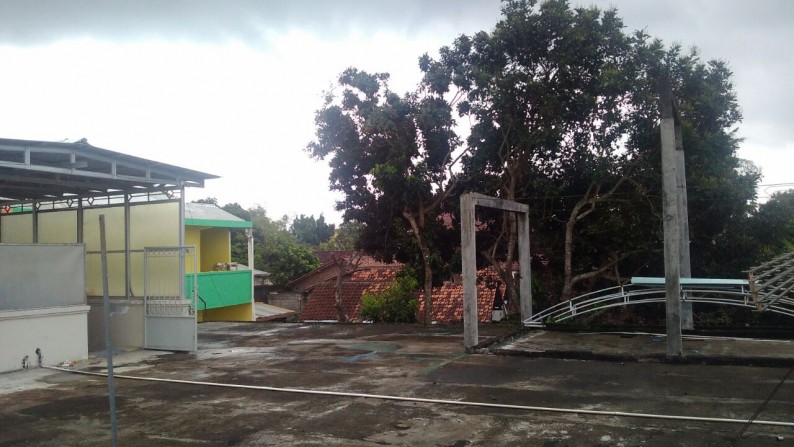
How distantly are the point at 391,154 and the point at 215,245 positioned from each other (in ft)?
35.9

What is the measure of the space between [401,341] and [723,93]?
10509mm

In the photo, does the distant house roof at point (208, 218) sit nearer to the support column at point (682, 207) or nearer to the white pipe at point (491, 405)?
the white pipe at point (491, 405)

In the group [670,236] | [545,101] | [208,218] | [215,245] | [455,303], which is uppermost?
[545,101]

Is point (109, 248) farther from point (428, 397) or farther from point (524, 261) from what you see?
point (524, 261)

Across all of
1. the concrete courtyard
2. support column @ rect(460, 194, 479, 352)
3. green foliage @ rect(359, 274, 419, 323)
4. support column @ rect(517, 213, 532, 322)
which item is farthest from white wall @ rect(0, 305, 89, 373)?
green foliage @ rect(359, 274, 419, 323)

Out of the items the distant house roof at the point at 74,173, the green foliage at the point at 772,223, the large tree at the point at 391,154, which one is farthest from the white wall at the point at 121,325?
the green foliage at the point at 772,223

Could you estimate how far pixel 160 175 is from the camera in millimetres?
13125

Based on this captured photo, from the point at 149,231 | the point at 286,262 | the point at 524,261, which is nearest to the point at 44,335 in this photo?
the point at 149,231

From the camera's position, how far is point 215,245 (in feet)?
82.2

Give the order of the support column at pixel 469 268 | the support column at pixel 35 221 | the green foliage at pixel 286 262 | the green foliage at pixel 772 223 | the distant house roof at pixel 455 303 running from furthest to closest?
the green foliage at pixel 286 262 → the distant house roof at pixel 455 303 → the green foliage at pixel 772 223 → the support column at pixel 35 221 → the support column at pixel 469 268

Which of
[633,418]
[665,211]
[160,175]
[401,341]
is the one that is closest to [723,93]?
[665,211]

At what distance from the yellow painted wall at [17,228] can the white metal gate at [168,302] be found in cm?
463

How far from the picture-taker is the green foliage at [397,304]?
19.4 m

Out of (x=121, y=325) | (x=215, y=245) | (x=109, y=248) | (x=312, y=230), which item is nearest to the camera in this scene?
(x=121, y=325)
